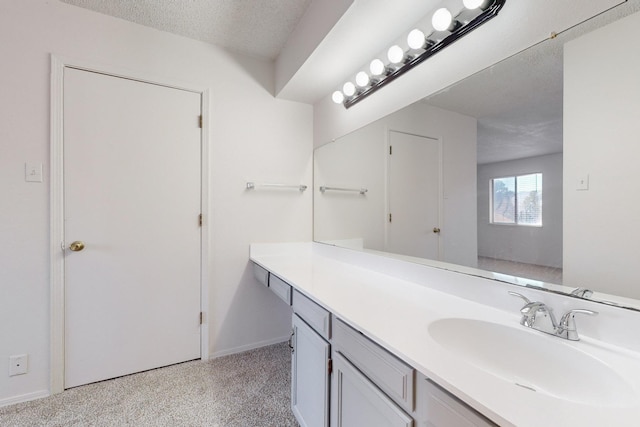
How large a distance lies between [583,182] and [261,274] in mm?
1798

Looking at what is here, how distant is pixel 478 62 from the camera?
1145 mm

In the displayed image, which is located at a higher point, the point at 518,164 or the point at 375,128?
the point at 375,128

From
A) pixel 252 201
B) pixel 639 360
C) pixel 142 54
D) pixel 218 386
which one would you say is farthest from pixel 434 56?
pixel 218 386

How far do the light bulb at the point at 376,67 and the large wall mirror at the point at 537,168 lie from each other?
271 mm

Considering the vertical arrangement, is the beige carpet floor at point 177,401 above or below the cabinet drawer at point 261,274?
below

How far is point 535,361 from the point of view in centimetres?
82

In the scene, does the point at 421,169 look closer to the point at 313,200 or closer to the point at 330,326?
the point at 330,326

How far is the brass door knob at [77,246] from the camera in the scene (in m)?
1.71

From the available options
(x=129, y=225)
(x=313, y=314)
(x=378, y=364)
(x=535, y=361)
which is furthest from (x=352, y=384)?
(x=129, y=225)

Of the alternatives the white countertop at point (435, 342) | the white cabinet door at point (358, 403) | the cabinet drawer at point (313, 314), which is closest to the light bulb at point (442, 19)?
the white countertop at point (435, 342)

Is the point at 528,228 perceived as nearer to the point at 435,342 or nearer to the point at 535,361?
the point at 535,361

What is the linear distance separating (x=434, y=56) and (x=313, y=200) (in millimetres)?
1440

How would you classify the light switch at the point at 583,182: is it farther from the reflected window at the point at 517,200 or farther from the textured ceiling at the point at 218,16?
the textured ceiling at the point at 218,16

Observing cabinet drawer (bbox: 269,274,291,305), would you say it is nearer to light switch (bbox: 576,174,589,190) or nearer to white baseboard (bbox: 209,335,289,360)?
white baseboard (bbox: 209,335,289,360)
